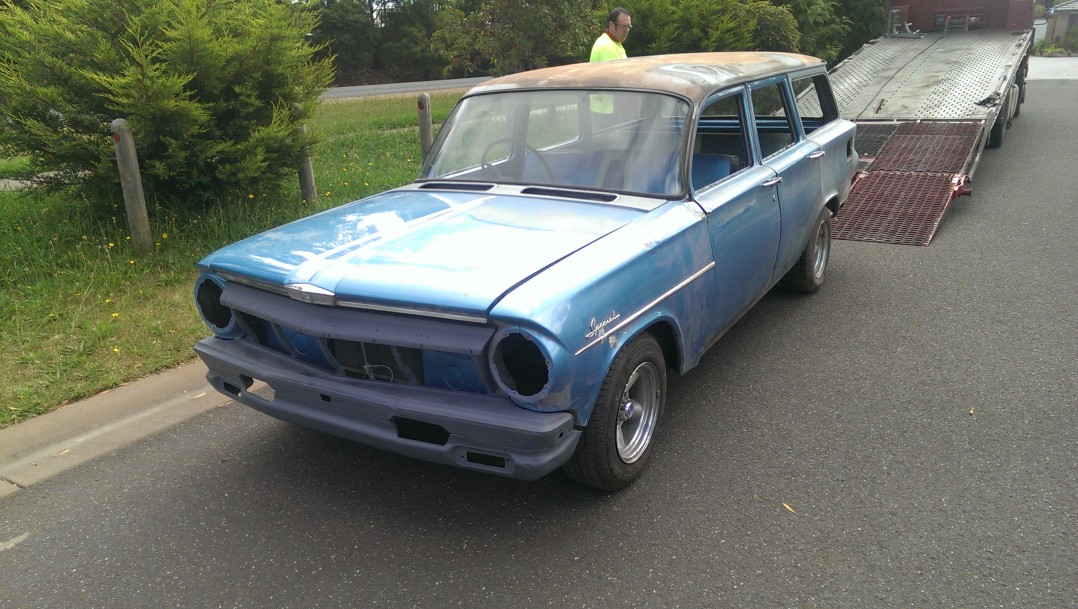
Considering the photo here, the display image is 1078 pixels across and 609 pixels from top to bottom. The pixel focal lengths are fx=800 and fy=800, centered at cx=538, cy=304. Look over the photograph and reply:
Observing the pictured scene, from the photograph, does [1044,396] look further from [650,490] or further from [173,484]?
[173,484]

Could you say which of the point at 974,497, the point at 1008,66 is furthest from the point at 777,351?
the point at 1008,66

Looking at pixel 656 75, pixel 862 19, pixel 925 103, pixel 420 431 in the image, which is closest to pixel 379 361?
pixel 420 431

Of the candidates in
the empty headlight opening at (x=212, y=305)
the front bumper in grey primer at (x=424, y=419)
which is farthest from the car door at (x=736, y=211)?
the empty headlight opening at (x=212, y=305)

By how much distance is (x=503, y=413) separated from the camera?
2791 millimetres

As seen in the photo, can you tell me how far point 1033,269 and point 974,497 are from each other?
3529 mm

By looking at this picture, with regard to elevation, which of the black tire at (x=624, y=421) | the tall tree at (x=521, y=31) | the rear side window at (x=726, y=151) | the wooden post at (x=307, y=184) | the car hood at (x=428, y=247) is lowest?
the black tire at (x=624, y=421)

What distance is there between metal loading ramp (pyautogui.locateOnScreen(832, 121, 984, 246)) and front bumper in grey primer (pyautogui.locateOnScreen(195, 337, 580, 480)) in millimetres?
5211

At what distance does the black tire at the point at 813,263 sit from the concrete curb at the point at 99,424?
3.76 metres

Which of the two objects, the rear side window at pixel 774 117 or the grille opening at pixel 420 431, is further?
the rear side window at pixel 774 117

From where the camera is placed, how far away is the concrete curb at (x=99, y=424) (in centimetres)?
375

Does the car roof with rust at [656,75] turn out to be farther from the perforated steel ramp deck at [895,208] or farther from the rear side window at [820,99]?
the perforated steel ramp deck at [895,208]

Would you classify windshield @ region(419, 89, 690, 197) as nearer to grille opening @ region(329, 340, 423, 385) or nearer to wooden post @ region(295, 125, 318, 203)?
grille opening @ region(329, 340, 423, 385)

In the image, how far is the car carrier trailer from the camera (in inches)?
295

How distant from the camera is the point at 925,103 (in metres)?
9.63
